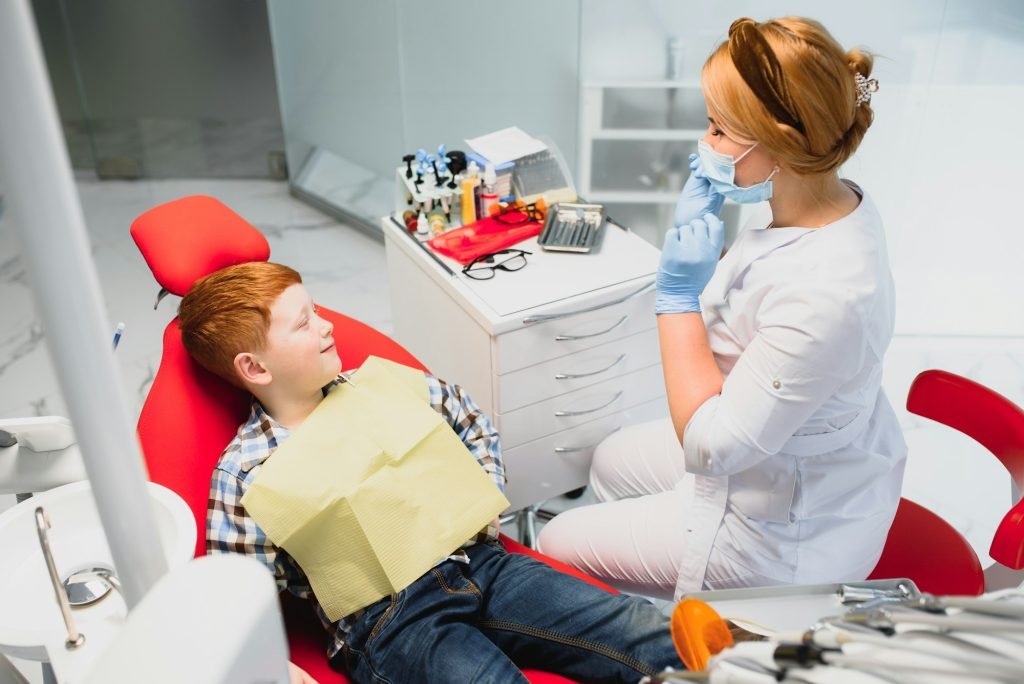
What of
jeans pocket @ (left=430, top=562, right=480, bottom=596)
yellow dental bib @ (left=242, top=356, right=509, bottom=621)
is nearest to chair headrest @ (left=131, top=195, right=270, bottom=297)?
yellow dental bib @ (left=242, top=356, right=509, bottom=621)

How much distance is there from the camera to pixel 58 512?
1.04m

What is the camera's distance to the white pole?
415 mm

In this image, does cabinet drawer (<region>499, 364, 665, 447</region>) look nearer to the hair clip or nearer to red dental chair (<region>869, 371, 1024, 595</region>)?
red dental chair (<region>869, 371, 1024, 595</region>)

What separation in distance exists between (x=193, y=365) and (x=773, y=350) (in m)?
0.91

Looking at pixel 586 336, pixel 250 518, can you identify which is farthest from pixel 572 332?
pixel 250 518

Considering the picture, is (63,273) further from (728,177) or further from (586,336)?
(586,336)

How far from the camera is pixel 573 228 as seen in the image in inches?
79.1

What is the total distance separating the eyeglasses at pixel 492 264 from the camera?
1893 millimetres

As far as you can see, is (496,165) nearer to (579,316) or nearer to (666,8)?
(579,316)

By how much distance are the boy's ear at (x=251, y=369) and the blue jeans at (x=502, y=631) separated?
1.28 feet

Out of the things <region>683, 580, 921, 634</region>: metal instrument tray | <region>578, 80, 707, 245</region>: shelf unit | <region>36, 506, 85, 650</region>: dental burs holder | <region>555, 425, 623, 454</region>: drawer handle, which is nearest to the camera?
<region>36, 506, 85, 650</region>: dental burs holder

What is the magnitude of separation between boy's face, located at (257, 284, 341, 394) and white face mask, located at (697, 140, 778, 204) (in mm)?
657

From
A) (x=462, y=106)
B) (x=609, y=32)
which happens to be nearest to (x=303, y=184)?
(x=462, y=106)

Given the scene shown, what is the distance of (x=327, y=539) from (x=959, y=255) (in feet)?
7.28
